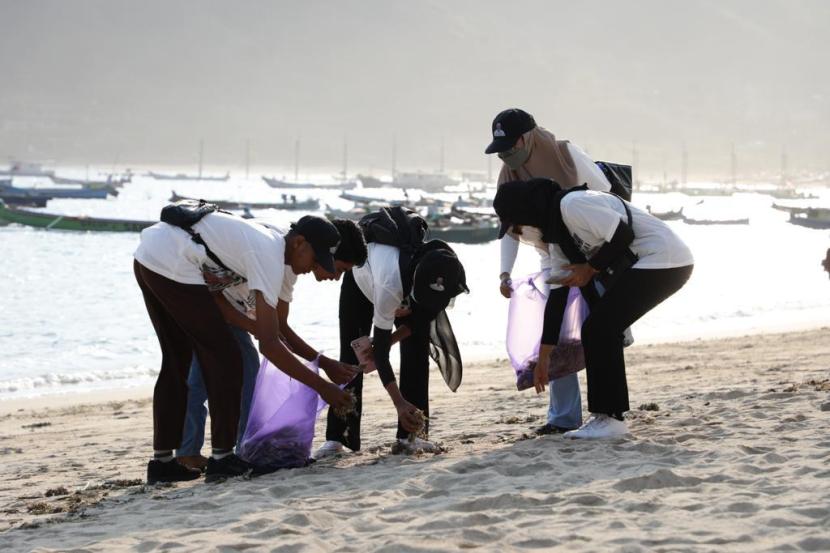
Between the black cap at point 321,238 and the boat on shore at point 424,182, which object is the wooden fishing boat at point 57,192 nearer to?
the boat on shore at point 424,182

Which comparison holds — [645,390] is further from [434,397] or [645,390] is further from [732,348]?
[732,348]

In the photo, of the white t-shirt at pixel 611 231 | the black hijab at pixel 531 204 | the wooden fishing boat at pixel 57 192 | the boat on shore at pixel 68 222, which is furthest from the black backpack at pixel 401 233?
the wooden fishing boat at pixel 57 192

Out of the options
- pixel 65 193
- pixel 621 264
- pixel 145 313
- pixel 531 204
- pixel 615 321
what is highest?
pixel 65 193

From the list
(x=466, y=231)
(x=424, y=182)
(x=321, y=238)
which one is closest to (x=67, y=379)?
(x=321, y=238)

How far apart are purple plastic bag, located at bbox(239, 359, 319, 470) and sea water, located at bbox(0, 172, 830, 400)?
772 millimetres

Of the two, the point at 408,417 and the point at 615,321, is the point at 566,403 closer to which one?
the point at 615,321

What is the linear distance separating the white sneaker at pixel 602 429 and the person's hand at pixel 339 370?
1.02 meters

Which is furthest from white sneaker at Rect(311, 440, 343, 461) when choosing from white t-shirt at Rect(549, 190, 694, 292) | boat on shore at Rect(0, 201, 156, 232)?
boat on shore at Rect(0, 201, 156, 232)

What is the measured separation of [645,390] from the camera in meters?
7.49

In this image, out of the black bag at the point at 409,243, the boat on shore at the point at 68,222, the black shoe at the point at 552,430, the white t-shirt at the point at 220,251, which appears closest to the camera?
the white t-shirt at the point at 220,251

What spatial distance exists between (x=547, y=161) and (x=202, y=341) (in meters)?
1.78

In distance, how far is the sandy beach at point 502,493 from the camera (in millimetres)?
3680

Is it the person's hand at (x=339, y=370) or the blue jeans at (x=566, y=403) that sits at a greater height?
the person's hand at (x=339, y=370)

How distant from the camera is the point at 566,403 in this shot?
5.59 metres
